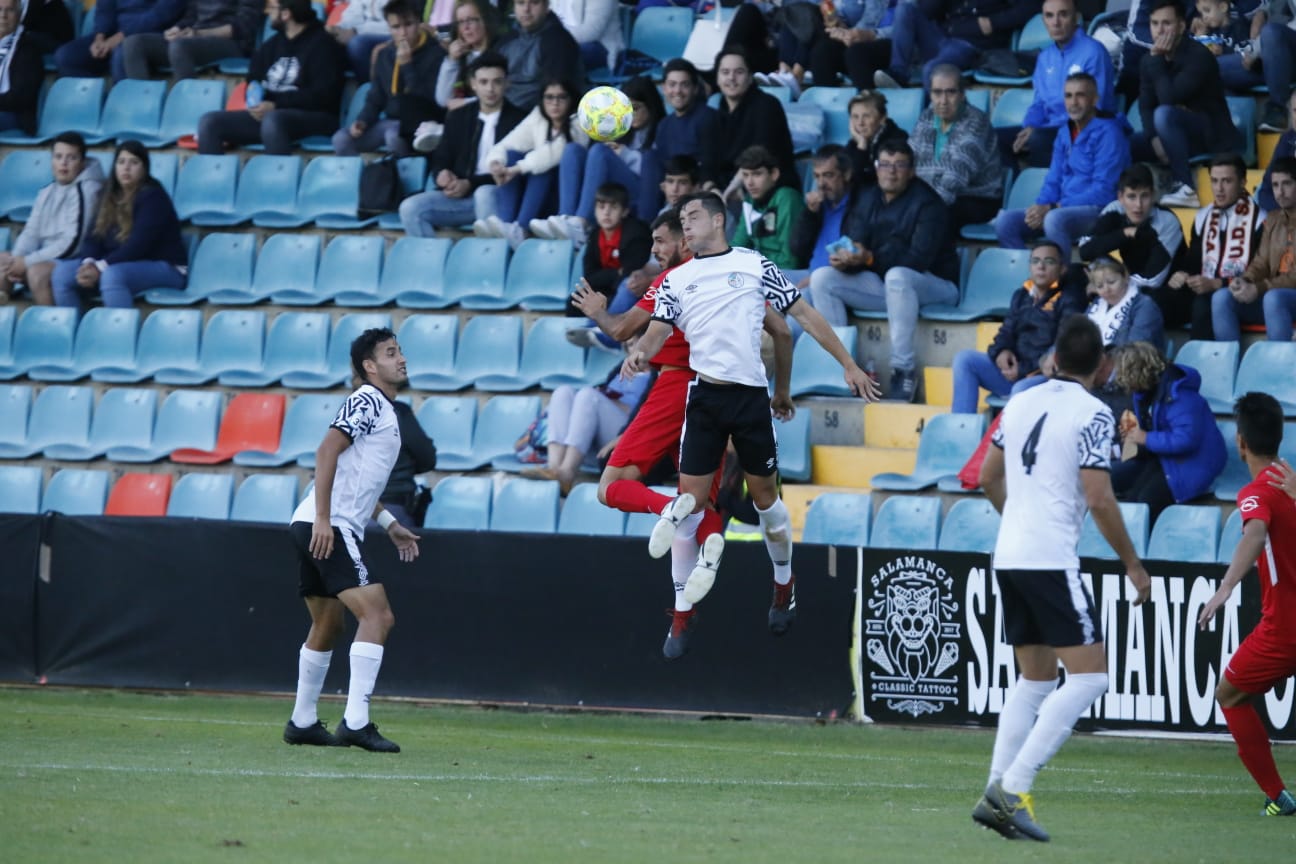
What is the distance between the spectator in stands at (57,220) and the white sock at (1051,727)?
43.5 ft

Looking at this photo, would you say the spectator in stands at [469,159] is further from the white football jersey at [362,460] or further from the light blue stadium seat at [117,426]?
the white football jersey at [362,460]

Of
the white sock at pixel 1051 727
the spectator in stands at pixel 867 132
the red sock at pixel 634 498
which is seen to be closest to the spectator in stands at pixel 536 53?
the spectator in stands at pixel 867 132

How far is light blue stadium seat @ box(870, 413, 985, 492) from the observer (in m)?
14.2

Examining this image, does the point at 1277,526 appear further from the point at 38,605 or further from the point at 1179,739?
the point at 38,605

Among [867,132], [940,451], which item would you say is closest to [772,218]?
[867,132]

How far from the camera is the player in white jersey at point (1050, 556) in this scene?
727cm

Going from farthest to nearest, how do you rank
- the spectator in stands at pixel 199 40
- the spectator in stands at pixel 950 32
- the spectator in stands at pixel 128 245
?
the spectator in stands at pixel 199 40
the spectator in stands at pixel 128 245
the spectator in stands at pixel 950 32

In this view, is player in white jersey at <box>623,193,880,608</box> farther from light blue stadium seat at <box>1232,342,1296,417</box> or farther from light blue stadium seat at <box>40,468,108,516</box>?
light blue stadium seat at <box>40,468,108,516</box>

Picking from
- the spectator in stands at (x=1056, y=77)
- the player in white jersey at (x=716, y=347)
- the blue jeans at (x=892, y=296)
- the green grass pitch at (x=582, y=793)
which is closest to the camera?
the green grass pitch at (x=582, y=793)

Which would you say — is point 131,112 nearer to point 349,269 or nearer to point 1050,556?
point 349,269

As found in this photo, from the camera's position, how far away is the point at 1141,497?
13.3 metres

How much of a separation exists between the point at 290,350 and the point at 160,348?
1390mm

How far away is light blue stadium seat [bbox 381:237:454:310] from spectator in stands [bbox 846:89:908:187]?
3945 millimetres

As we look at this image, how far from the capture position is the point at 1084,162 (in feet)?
49.3
